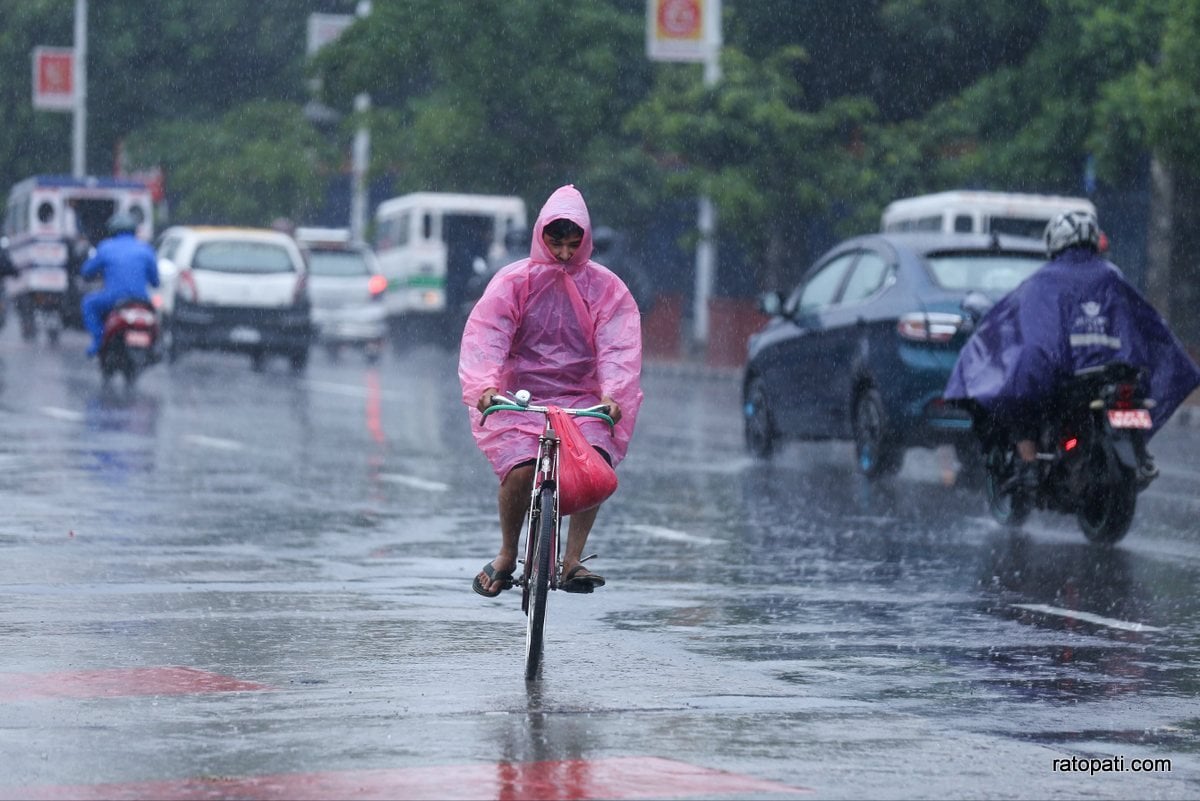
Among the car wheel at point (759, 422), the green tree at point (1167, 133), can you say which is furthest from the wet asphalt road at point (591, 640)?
the green tree at point (1167, 133)

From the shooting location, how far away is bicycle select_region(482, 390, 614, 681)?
806 centimetres

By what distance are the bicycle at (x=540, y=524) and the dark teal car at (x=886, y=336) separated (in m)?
6.66

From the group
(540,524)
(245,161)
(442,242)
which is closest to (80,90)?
(245,161)

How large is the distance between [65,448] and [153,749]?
1141cm

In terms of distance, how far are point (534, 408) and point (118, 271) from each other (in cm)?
1777

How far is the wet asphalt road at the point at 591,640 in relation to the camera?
Answer: 6547 millimetres

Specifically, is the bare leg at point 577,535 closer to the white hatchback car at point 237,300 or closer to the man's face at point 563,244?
the man's face at point 563,244

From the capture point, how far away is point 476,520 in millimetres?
13562

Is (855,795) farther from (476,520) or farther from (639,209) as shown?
(639,209)

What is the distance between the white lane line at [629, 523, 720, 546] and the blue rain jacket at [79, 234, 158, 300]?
1293 cm

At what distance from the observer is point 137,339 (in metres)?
25.4

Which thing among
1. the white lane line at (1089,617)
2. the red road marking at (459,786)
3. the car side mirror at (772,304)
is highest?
the car side mirror at (772,304)

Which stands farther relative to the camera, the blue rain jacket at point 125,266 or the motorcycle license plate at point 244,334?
A: the motorcycle license plate at point 244,334

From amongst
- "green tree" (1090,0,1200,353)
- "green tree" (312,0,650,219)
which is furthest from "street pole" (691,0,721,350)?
"green tree" (1090,0,1200,353)
